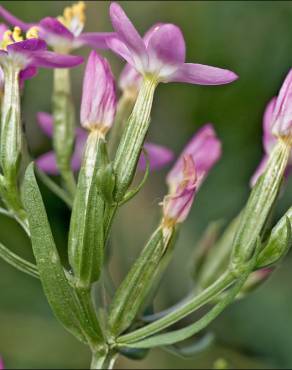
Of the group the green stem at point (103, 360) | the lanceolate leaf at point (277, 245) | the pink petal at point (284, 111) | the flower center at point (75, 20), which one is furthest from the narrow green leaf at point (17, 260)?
the flower center at point (75, 20)

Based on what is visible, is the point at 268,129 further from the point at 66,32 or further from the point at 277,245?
the point at 66,32

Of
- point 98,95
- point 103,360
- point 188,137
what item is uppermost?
point 98,95

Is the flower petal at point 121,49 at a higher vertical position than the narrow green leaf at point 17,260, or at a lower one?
higher

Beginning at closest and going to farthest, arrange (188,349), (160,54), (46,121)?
(160,54), (188,349), (46,121)

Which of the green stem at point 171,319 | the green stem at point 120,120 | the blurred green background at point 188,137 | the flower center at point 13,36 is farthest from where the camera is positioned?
the blurred green background at point 188,137

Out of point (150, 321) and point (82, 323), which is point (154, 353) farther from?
point (82, 323)

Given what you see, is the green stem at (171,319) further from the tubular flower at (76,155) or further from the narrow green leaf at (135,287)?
the tubular flower at (76,155)

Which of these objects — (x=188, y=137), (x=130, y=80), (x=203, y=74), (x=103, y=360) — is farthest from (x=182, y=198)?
A: (x=188, y=137)

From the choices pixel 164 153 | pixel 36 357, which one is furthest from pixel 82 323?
pixel 36 357
